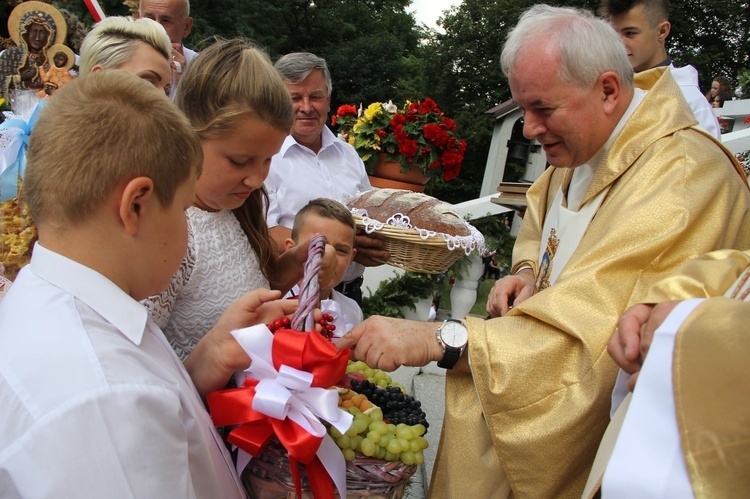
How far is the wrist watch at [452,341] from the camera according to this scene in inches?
74.2

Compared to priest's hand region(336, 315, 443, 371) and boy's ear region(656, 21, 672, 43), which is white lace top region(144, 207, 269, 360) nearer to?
priest's hand region(336, 315, 443, 371)

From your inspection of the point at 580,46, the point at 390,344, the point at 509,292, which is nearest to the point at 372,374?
the point at 390,344

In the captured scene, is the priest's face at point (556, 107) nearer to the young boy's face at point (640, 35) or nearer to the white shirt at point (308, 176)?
the white shirt at point (308, 176)

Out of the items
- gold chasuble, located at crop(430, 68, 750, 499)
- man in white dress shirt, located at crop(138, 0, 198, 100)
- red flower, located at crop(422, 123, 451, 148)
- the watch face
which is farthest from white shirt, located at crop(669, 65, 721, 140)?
man in white dress shirt, located at crop(138, 0, 198, 100)

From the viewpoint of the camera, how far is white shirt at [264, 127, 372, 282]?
138 inches

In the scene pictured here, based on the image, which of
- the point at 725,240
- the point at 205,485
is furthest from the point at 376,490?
the point at 725,240

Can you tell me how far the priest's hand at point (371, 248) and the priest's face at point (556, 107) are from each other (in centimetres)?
105

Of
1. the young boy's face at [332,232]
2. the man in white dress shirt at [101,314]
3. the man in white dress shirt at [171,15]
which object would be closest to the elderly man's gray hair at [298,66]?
the man in white dress shirt at [171,15]

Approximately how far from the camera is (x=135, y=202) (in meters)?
1.17

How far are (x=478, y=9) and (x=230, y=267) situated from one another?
2531 centimetres

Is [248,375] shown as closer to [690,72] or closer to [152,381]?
[152,381]

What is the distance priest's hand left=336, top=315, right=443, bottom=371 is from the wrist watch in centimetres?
2

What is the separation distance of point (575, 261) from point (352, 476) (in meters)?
0.99

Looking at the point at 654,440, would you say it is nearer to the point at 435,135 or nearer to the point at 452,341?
the point at 452,341
